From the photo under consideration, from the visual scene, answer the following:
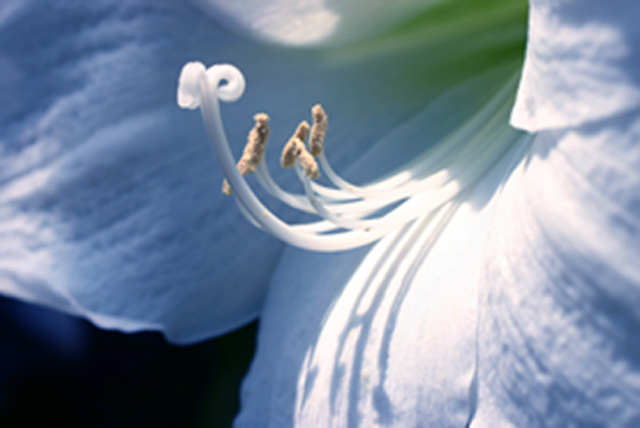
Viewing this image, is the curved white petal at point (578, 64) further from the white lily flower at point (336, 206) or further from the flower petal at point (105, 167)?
the flower petal at point (105, 167)

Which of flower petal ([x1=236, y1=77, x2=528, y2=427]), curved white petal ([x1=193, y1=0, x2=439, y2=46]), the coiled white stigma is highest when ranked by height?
curved white petal ([x1=193, y1=0, x2=439, y2=46])

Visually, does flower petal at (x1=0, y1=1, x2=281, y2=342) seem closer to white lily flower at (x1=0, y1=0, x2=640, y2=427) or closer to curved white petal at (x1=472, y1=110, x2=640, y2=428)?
white lily flower at (x1=0, y1=0, x2=640, y2=427)

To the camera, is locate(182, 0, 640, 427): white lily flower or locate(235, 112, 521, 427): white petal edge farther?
locate(235, 112, 521, 427): white petal edge

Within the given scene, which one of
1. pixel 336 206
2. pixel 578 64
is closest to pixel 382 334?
pixel 336 206

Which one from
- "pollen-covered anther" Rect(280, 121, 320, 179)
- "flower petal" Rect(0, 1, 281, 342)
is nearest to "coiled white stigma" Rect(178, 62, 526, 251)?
"pollen-covered anther" Rect(280, 121, 320, 179)

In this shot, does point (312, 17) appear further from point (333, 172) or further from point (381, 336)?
point (381, 336)
